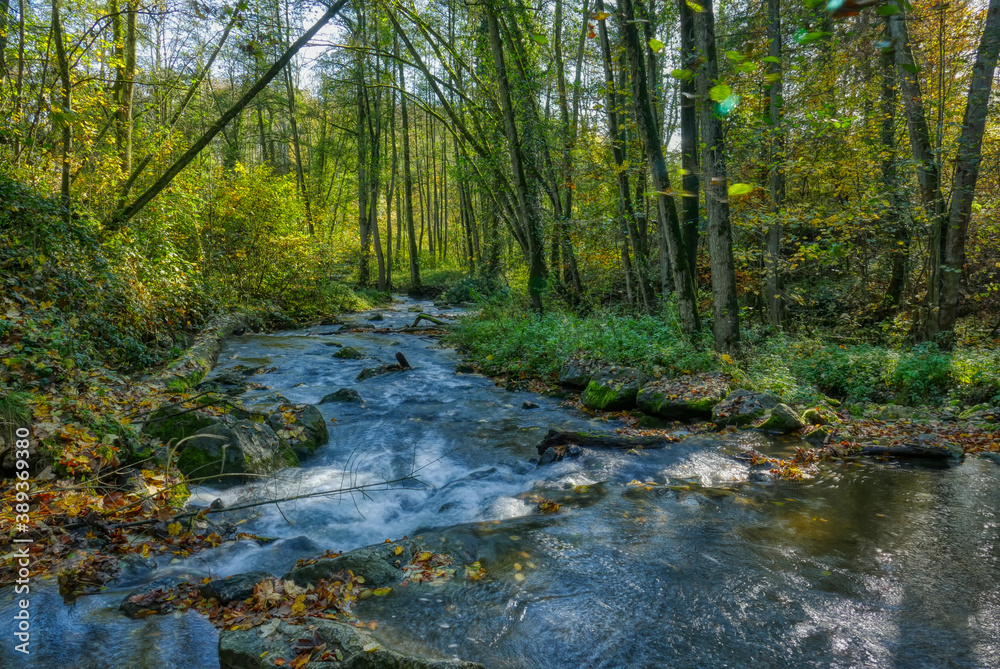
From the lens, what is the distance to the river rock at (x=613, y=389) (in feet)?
28.2

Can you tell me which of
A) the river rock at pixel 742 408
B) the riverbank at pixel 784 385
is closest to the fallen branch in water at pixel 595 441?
the riverbank at pixel 784 385

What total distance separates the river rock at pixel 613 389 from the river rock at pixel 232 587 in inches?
241

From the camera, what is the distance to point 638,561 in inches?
159

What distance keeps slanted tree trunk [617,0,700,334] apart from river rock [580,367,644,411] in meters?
1.73

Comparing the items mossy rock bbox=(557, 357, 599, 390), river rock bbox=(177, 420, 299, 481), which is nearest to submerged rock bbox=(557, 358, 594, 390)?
mossy rock bbox=(557, 357, 599, 390)

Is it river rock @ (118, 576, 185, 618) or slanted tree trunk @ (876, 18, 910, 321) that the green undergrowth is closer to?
slanted tree trunk @ (876, 18, 910, 321)

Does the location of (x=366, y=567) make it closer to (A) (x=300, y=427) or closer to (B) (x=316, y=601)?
(B) (x=316, y=601)

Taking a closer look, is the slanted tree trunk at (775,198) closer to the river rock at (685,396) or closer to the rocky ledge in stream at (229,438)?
the river rock at (685,396)

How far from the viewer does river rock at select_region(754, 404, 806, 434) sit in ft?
22.8

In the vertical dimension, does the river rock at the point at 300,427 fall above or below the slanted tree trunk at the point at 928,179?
below

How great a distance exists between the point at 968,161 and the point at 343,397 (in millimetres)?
11271

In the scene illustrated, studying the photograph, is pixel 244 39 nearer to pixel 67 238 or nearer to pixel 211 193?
pixel 67 238

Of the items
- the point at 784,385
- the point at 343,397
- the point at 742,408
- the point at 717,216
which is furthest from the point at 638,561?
the point at 343,397

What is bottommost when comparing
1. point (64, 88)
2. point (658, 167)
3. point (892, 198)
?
point (892, 198)
